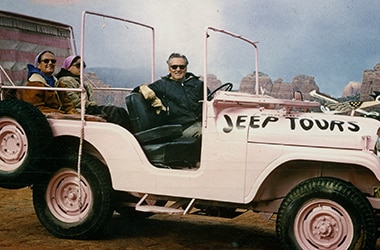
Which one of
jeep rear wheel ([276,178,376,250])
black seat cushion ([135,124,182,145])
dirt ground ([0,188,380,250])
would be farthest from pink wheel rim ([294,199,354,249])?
black seat cushion ([135,124,182,145])

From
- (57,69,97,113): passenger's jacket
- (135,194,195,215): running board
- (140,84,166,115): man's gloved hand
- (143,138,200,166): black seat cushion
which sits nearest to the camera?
(135,194,195,215): running board

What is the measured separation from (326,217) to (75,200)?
2.20m

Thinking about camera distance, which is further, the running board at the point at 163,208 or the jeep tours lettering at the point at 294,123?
the running board at the point at 163,208

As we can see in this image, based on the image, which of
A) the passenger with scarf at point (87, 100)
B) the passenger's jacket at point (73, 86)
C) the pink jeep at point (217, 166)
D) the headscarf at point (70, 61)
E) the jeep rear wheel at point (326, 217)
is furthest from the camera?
the headscarf at point (70, 61)

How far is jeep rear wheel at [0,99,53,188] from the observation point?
5.79 meters

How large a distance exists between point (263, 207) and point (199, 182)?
0.56 metres

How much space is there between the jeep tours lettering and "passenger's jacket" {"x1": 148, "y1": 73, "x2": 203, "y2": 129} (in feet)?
2.19

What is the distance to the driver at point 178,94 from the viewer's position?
6051mm

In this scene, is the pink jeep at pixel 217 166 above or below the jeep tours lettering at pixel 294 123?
below

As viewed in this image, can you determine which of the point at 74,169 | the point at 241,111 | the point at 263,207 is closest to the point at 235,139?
the point at 241,111

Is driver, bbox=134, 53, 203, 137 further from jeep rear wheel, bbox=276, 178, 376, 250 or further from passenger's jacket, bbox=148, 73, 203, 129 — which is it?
jeep rear wheel, bbox=276, 178, 376, 250

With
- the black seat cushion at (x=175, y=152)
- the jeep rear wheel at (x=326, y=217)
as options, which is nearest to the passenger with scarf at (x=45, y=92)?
the black seat cushion at (x=175, y=152)

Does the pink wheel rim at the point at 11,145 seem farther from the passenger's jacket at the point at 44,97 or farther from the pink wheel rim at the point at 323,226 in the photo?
the pink wheel rim at the point at 323,226

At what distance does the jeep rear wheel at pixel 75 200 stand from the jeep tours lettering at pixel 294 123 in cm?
127
